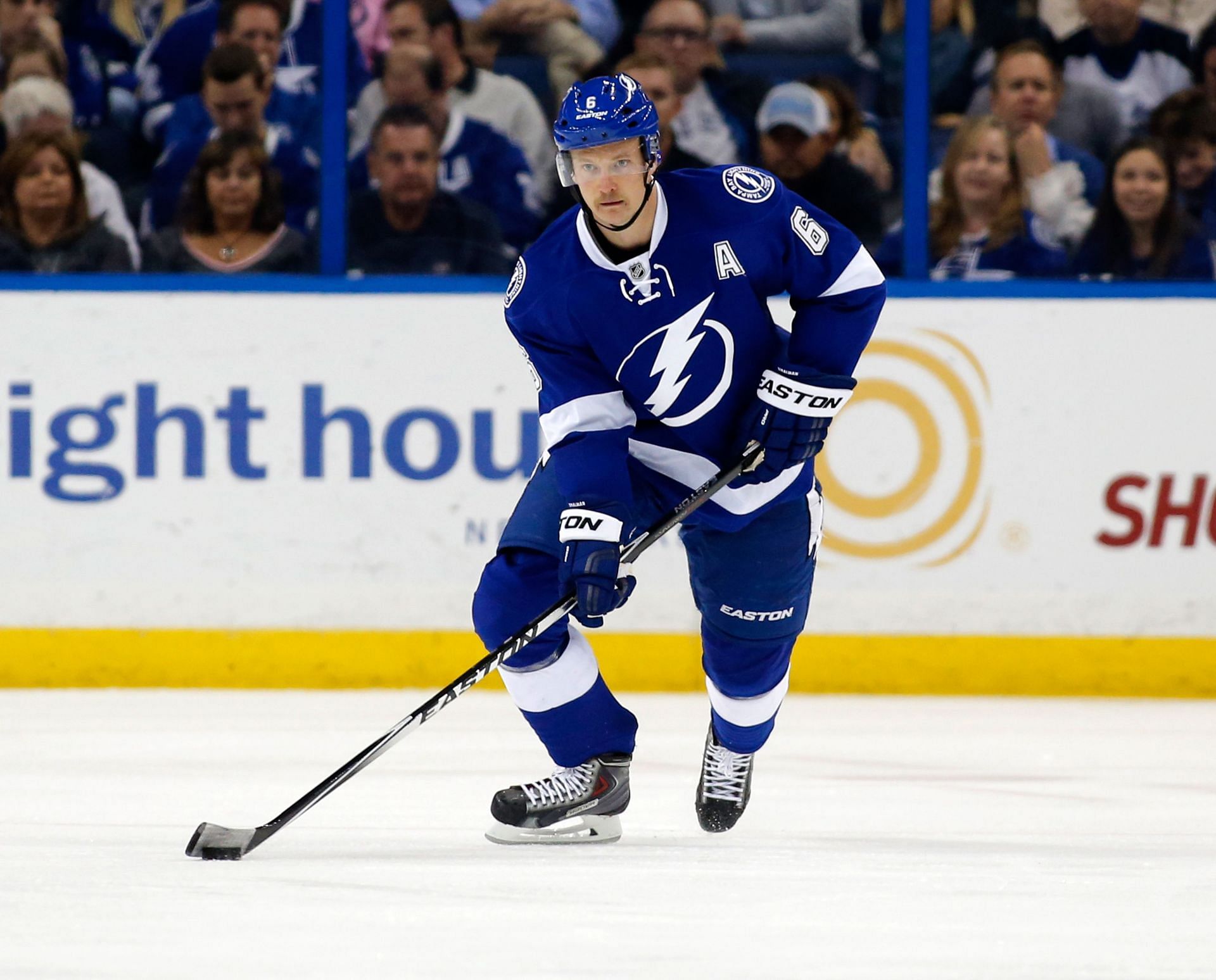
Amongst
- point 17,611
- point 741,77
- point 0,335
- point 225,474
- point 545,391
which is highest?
point 741,77

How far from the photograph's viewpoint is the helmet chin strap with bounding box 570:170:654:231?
296 cm

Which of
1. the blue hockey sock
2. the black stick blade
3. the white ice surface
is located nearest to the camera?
the white ice surface

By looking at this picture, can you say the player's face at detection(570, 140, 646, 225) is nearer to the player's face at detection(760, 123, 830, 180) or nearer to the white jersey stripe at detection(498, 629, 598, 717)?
the white jersey stripe at detection(498, 629, 598, 717)

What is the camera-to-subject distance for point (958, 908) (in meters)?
2.42

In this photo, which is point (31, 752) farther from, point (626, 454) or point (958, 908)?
point (958, 908)

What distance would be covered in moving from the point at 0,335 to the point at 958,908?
3312 mm

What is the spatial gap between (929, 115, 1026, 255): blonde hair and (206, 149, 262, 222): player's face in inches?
67.7

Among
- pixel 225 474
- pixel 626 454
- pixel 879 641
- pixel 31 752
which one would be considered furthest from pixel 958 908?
pixel 225 474

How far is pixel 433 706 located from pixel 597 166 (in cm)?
84

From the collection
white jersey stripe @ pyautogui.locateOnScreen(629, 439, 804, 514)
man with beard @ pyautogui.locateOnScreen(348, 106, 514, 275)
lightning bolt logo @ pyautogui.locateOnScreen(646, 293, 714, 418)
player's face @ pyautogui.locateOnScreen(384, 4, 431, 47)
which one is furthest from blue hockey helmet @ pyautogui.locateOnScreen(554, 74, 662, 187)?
player's face @ pyautogui.locateOnScreen(384, 4, 431, 47)

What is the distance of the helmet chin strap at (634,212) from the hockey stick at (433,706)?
414mm

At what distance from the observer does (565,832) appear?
3068 mm

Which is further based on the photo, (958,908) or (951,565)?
(951,565)

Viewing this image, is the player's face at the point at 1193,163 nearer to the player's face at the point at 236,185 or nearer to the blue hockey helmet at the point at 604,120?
the player's face at the point at 236,185
